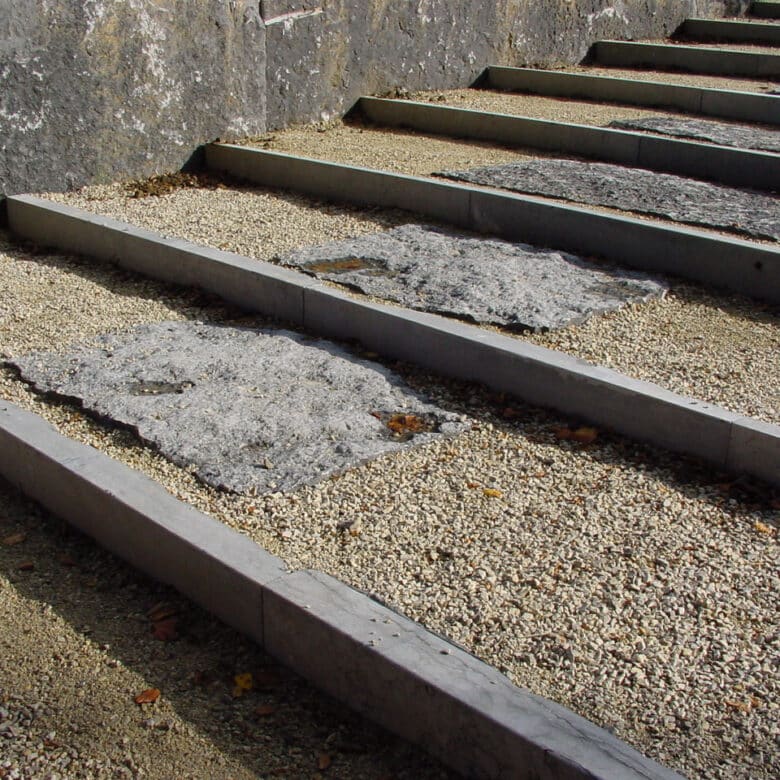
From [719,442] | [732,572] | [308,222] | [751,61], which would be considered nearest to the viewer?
[732,572]

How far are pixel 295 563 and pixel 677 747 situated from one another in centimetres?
127

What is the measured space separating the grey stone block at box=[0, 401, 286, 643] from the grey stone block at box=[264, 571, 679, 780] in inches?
6.0

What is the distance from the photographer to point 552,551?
11.1 feet

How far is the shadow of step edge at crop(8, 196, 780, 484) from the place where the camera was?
3941mm

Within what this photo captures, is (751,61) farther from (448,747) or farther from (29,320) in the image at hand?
(448,747)

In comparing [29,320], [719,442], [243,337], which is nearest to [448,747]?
[719,442]

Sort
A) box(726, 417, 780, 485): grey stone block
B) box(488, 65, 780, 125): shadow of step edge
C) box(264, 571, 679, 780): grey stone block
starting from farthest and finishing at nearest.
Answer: box(488, 65, 780, 125): shadow of step edge → box(726, 417, 780, 485): grey stone block → box(264, 571, 679, 780): grey stone block

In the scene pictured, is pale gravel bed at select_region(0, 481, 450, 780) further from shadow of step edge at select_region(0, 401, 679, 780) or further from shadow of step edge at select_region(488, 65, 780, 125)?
shadow of step edge at select_region(488, 65, 780, 125)

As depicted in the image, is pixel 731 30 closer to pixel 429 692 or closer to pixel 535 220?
pixel 535 220

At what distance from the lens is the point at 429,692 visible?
2678 mm

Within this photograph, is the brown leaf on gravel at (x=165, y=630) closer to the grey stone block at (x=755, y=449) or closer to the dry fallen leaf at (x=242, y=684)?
the dry fallen leaf at (x=242, y=684)

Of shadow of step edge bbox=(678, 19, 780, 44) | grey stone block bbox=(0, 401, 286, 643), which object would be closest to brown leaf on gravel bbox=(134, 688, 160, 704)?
grey stone block bbox=(0, 401, 286, 643)

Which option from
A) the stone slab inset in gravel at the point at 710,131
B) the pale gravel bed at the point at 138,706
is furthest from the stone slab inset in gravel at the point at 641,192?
the pale gravel bed at the point at 138,706

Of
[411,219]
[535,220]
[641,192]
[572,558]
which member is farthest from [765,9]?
[572,558]
